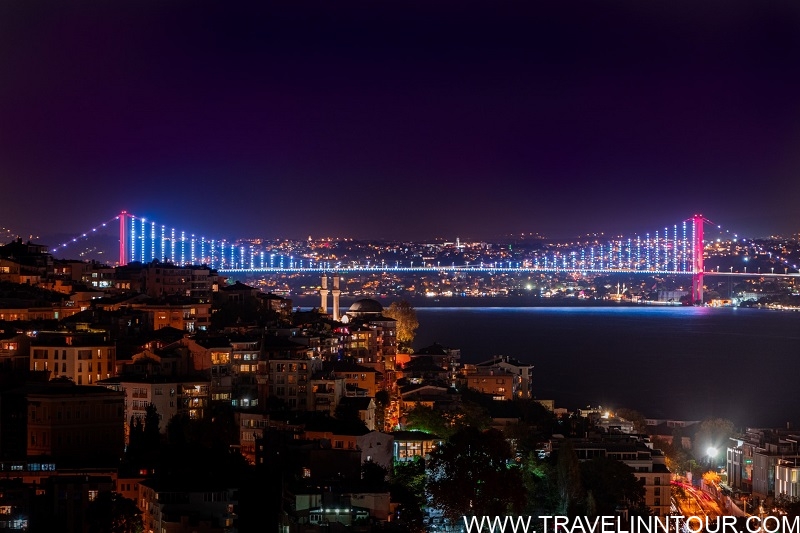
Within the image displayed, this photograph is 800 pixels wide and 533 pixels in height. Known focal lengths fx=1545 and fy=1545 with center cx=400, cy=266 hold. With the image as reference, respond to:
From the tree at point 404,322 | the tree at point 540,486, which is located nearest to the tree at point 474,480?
the tree at point 540,486

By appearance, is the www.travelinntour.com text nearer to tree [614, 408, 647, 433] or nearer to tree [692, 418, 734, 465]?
tree [692, 418, 734, 465]

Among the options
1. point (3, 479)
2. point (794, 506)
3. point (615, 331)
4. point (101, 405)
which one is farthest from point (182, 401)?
point (615, 331)

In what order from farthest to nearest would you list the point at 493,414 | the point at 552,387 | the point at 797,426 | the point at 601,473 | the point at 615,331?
the point at 615,331
the point at 552,387
the point at 797,426
the point at 493,414
the point at 601,473

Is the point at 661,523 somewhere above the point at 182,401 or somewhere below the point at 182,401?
below

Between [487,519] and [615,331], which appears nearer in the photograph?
[487,519]

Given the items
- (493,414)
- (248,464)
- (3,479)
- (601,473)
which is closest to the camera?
(3,479)

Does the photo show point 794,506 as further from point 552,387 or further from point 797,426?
point 552,387

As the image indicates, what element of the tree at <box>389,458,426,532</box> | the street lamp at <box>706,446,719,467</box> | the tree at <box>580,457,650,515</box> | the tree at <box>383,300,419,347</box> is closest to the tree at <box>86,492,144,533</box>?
the tree at <box>389,458,426,532</box>
